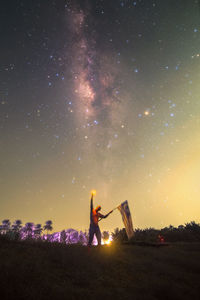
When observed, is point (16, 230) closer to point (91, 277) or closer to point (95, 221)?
point (95, 221)

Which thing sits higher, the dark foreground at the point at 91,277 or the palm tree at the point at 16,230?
the palm tree at the point at 16,230

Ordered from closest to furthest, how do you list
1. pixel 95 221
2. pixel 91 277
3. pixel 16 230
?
pixel 91 277 < pixel 95 221 < pixel 16 230

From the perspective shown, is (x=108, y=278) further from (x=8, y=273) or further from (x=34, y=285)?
(x=8, y=273)

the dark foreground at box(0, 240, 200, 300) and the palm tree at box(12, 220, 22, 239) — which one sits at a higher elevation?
the palm tree at box(12, 220, 22, 239)

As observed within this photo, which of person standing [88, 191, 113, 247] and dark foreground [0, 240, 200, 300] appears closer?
dark foreground [0, 240, 200, 300]

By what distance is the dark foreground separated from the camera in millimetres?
3413

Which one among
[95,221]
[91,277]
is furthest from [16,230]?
[91,277]

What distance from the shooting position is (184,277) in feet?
16.4

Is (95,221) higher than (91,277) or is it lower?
higher

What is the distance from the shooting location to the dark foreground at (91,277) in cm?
341

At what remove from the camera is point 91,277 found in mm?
4484

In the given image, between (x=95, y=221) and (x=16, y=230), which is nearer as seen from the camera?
(x=95, y=221)

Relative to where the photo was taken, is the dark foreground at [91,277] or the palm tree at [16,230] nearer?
the dark foreground at [91,277]

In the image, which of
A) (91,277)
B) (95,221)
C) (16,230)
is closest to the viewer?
(91,277)
